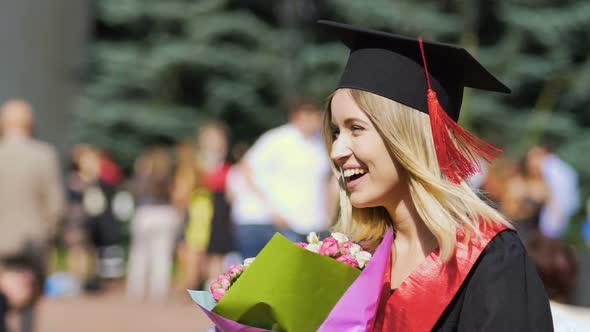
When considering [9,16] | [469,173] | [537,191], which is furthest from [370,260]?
[9,16]

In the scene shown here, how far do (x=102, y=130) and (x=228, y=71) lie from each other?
250cm

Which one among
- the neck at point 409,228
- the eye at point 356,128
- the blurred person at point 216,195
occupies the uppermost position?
the eye at point 356,128

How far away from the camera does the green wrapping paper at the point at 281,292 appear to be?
2951mm

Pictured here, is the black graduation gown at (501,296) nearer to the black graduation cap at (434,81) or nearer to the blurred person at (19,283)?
the black graduation cap at (434,81)

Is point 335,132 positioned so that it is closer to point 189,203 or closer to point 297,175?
point 297,175

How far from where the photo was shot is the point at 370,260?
2.94 m

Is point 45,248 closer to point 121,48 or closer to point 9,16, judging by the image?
point 9,16

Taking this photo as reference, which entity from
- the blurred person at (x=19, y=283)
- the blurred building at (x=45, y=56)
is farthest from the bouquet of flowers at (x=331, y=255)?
the blurred building at (x=45, y=56)

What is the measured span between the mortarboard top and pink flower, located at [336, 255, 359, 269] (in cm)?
41

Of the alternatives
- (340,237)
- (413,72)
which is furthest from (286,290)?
(413,72)

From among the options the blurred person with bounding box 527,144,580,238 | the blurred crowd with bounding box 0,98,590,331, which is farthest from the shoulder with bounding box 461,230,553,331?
the blurred person with bounding box 527,144,580,238

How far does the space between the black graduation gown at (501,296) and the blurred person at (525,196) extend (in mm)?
6420

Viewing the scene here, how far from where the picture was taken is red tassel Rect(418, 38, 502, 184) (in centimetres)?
297

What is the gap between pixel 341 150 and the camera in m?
3.02
